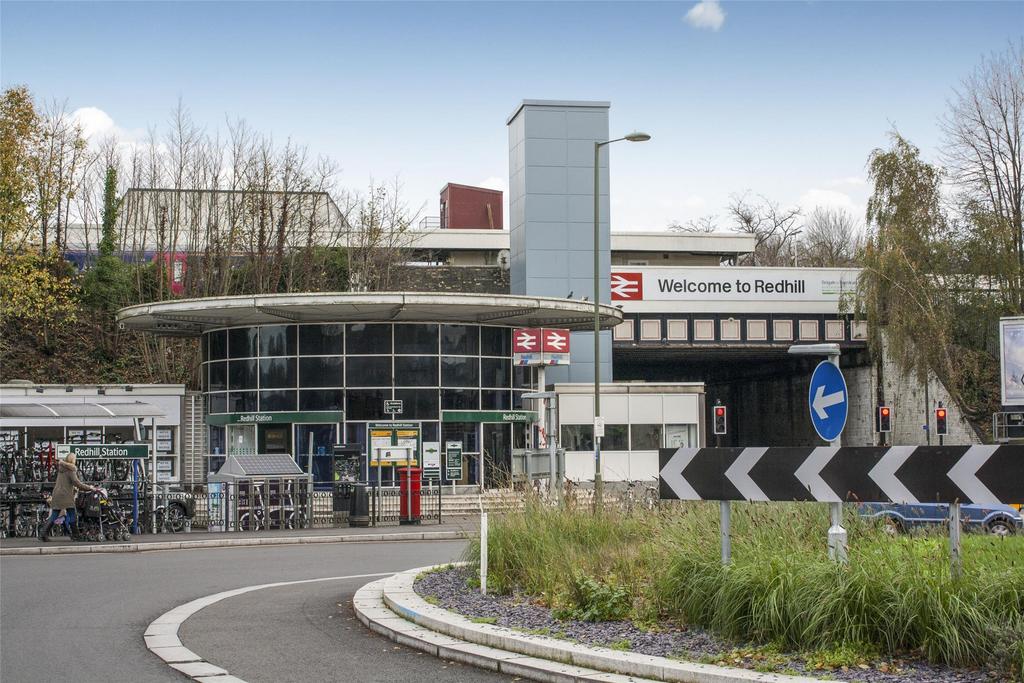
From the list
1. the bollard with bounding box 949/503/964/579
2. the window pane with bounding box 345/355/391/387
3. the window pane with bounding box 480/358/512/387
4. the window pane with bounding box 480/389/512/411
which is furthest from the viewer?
the window pane with bounding box 480/358/512/387

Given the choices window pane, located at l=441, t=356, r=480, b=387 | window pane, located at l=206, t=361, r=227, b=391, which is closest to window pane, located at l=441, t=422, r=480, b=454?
window pane, located at l=441, t=356, r=480, b=387

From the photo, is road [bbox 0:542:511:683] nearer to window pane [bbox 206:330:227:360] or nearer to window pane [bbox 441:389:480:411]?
window pane [bbox 441:389:480:411]

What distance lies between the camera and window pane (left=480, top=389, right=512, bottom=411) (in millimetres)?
39559

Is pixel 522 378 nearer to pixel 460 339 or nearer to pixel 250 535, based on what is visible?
pixel 460 339

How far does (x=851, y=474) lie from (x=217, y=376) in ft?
108

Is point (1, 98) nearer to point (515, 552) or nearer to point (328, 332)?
point (328, 332)

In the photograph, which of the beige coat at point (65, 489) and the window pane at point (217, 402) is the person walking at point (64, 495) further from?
the window pane at point (217, 402)

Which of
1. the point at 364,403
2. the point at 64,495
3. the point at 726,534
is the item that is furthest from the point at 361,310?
the point at 726,534

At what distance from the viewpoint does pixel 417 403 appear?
38312mm

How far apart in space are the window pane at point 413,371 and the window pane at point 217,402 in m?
6.03

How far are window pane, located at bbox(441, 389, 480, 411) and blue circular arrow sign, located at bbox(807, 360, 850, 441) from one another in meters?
27.5

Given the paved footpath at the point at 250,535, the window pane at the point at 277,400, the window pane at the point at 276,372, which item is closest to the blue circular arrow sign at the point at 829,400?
the paved footpath at the point at 250,535

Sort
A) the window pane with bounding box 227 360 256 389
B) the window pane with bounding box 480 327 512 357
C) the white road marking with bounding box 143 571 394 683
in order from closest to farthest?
the white road marking with bounding box 143 571 394 683
the window pane with bounding box 227 360 256 389
the window pane with bounding box 480 327 512 357

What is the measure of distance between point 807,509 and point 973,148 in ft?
158
